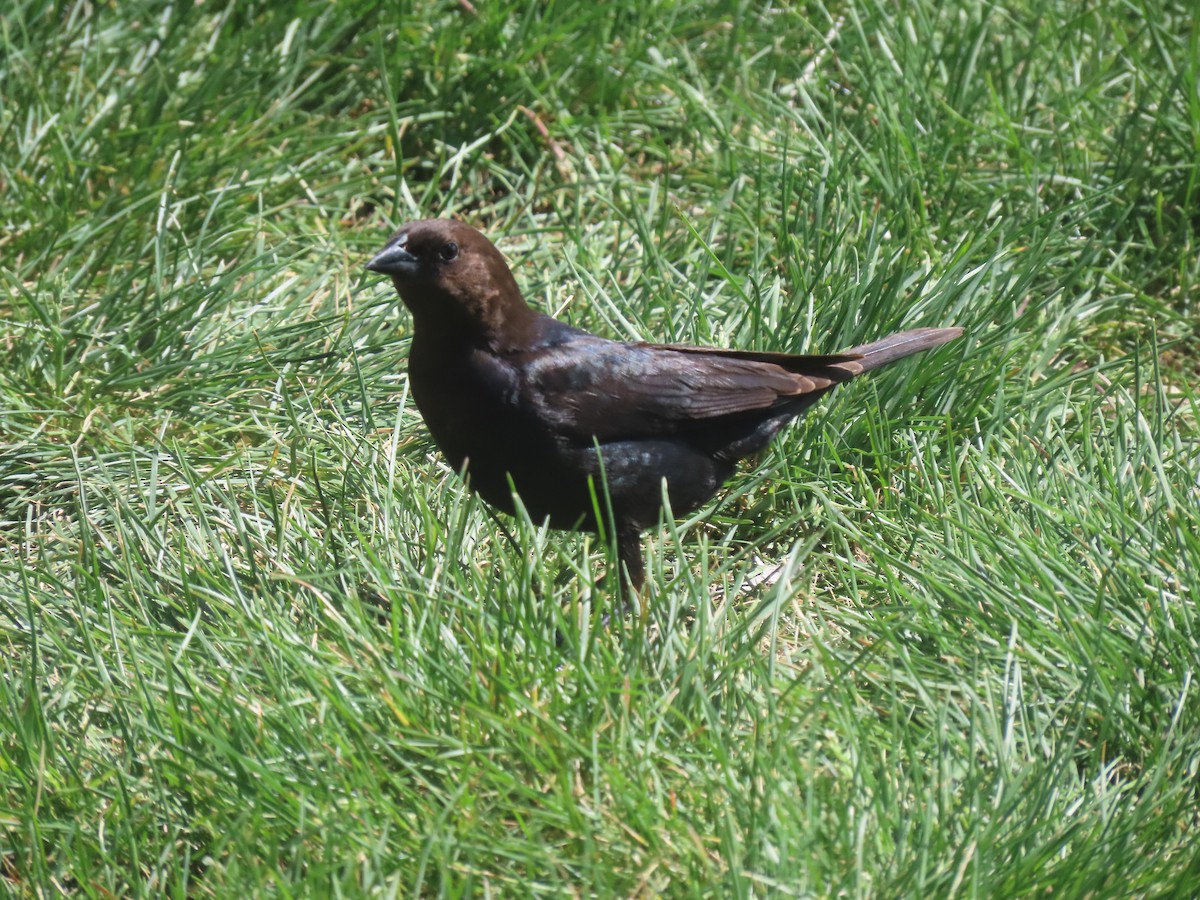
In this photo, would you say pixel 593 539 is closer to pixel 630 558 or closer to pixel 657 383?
pixel 630 558

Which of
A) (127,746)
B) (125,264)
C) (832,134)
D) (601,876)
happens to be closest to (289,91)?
(125,264)

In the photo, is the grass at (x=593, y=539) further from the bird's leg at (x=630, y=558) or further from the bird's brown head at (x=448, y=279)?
the bird's brown head at (x=448, y=279)

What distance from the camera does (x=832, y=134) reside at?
4.69 m

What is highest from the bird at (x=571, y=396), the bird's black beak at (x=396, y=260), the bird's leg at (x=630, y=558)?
the bird's black beak at (x=396, y=260)

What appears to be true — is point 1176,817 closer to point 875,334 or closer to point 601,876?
point 601,876

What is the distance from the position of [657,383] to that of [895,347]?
24.6 inches

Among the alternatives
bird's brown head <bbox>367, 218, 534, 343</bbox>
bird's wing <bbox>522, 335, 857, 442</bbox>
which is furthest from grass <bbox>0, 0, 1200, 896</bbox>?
bird's brown head <bbox>367, 218, 534, 343</bbox>

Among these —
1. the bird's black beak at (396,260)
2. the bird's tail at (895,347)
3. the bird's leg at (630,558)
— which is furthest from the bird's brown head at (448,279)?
the bird's tail at (895,347)

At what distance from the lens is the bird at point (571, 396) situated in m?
3.46

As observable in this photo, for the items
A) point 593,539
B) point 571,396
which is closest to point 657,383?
point 571,396

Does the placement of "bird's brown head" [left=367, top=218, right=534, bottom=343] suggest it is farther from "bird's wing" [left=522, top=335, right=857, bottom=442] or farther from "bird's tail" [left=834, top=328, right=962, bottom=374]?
"bird's tail" [left=834, top=328, right=962, bottom=374]

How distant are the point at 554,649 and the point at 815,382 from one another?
1202 mm

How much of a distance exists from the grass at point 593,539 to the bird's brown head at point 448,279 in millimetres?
408

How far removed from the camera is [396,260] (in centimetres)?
349
